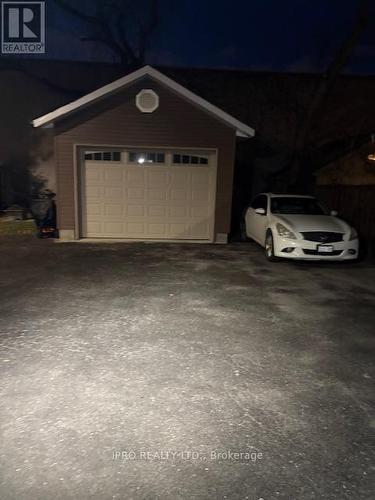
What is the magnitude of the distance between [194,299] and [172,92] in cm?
728

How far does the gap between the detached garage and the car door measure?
71cm

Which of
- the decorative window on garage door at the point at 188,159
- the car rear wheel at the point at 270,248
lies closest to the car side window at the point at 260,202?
the car rear wheel at the point at 270,248

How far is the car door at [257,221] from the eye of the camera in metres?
10.4

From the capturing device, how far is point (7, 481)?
2.62m

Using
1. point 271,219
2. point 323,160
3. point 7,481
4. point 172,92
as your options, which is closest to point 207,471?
point 7,481

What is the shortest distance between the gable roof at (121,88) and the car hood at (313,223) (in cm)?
360

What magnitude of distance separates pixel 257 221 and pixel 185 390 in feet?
25.3

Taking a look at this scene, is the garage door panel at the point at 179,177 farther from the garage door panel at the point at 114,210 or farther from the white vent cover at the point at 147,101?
the white vent cover at the point at 147,101

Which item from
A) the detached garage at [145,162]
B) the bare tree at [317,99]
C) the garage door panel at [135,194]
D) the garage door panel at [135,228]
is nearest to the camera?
the detached garage at [145,162]

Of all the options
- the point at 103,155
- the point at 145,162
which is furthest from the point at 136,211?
the point at 103,155

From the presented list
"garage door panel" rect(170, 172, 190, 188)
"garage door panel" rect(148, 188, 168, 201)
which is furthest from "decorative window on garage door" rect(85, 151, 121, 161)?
"garage door panel" rect(170, 172, 190, 188)

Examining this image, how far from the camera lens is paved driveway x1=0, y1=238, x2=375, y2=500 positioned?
2.71 metres

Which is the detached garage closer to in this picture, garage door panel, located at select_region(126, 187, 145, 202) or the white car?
garage door panel, located at select_region(126, 187, 145, 202)

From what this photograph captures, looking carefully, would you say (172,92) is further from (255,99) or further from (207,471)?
(207,471)
